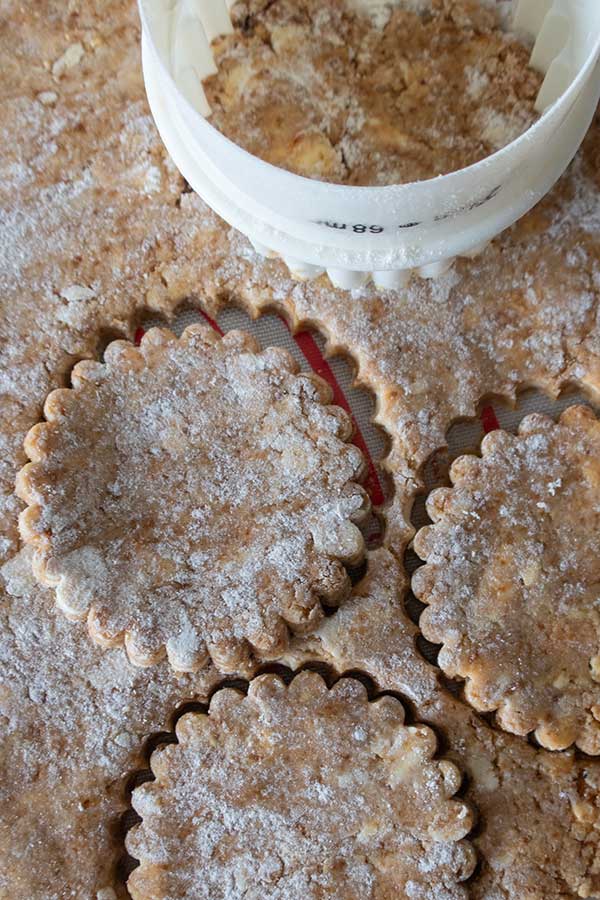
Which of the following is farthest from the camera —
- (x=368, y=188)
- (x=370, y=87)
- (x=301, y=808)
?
(x=370, y=87)

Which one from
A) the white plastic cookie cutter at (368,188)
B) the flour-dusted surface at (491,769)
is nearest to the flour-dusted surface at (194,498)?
the flour-dusted surface at (491,769)

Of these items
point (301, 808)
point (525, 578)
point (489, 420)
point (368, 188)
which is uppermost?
point (368, 188)

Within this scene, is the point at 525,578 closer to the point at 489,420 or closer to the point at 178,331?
the point at 489,420

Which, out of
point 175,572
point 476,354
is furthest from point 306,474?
point 476,354

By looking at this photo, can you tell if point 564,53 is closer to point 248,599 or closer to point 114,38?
point 114,38

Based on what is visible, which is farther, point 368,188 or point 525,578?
point 525,578

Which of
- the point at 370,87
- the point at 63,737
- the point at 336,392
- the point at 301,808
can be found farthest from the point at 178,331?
the point at 301,808

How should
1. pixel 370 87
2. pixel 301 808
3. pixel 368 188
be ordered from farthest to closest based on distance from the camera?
pixel 370 87 < pixel 301 808 < pixel 368 188
